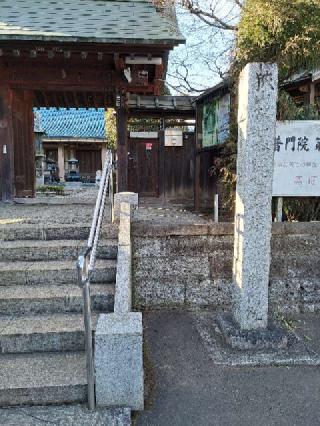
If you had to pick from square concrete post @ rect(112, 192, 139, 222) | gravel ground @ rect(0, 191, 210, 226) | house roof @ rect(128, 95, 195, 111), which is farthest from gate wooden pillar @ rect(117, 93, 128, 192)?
house roof @ rect(128, 95, 195, 111)

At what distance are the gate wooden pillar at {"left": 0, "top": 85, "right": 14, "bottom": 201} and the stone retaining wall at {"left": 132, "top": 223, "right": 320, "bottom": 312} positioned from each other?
3.57m

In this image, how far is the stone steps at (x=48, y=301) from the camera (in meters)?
3.64

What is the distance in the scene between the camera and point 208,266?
4.90 meters

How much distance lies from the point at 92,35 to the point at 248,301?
473 cm

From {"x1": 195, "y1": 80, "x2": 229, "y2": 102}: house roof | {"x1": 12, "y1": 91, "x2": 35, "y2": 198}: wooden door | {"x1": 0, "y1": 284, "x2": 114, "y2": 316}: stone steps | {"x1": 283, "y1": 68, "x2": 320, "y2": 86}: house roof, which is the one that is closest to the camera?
{"x1": 0, "y1": 284, "x2": 114, "y2": 316}: stone steps

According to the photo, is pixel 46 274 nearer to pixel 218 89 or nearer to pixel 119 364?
pixel 119 364

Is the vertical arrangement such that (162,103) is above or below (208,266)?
above

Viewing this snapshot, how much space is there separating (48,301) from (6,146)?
14.0 feet

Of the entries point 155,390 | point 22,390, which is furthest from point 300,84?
point 22,390

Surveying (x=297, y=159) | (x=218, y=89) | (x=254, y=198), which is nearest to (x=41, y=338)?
(x=254, y=198)

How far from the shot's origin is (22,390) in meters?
2.73

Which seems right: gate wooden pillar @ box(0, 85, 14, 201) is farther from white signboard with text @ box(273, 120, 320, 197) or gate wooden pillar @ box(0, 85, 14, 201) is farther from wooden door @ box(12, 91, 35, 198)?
white signboard with text @ box(273, 120, 320, 197)

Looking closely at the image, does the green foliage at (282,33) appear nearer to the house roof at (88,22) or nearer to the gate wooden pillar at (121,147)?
the house roof at (88,22)

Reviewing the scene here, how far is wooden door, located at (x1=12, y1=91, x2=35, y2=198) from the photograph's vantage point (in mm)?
7605
